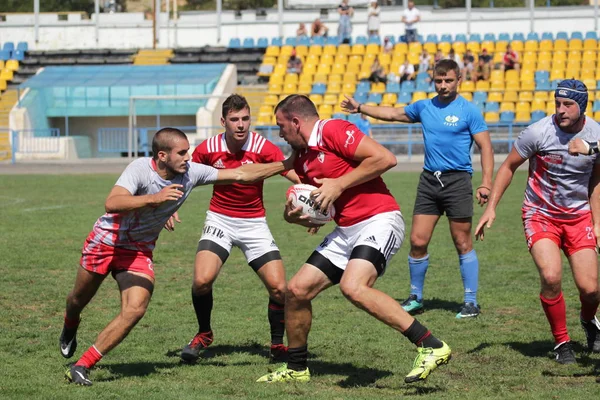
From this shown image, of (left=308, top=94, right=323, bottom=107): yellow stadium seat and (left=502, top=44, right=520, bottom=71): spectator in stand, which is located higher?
(left=502, top=44, right=520, bottom=71): spectator in stand

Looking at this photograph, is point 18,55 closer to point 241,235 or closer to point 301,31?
point 301,31

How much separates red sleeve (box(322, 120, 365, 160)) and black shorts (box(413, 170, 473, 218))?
2.62 metres

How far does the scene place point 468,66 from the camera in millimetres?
33500

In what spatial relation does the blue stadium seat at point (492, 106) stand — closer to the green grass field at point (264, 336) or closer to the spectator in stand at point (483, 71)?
the spectator in stand at point (483, 71)

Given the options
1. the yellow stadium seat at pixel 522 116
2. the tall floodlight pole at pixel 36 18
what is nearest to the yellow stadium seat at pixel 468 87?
the yellow stadium seat at pixel 522 116

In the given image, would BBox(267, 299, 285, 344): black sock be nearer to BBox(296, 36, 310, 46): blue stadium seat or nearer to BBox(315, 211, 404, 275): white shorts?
BBox(315, 211, 404, 275): white shorts

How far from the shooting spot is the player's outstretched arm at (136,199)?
630 cm

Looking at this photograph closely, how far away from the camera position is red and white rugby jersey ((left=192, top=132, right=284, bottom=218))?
771 centimetres

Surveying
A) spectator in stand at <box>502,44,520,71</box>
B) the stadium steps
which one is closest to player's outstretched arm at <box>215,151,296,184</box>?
spectator in stand at <box>502,44,520,71</box>

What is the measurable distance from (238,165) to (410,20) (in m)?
29.4

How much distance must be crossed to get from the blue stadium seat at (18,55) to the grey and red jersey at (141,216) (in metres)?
35.4

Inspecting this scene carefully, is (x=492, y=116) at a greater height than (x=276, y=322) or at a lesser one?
greater

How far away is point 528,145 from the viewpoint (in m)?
7.16

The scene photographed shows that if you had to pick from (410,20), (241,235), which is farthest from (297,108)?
(410,20)
